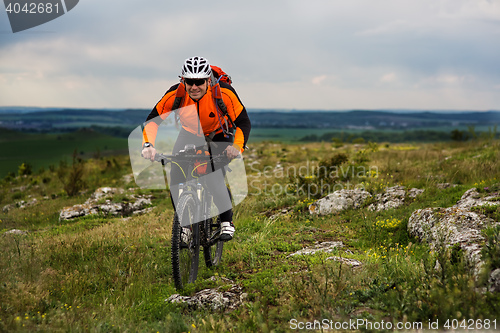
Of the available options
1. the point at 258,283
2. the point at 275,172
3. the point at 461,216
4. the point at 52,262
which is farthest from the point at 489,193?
the point at 275,172

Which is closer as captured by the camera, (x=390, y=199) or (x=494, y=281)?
(x=494, y=281)

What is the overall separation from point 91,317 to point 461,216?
5.89 meters

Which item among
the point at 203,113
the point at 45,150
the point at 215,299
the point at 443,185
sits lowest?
the point at 45,150

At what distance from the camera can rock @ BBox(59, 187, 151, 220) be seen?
11.6 metres

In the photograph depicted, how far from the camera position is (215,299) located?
4688 mm

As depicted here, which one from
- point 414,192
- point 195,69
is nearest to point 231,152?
point 195,69

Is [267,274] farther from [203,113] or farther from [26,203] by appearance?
[26,203]

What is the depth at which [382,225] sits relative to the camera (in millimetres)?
7816

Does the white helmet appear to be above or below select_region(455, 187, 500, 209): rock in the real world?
above

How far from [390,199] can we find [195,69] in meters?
6.61

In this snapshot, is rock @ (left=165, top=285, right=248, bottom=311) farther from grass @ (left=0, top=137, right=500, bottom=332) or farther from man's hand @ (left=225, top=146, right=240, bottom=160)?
man's hand @ (left=225, top=146, right=240, bottom=160)

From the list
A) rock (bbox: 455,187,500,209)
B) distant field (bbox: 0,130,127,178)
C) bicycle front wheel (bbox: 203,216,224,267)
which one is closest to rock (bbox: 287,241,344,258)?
bicycle front wheel (bbox: 203,216,224,267)

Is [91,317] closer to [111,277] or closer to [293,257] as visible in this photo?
[111,277]

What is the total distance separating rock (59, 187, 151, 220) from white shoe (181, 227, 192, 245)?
23.6 ft
